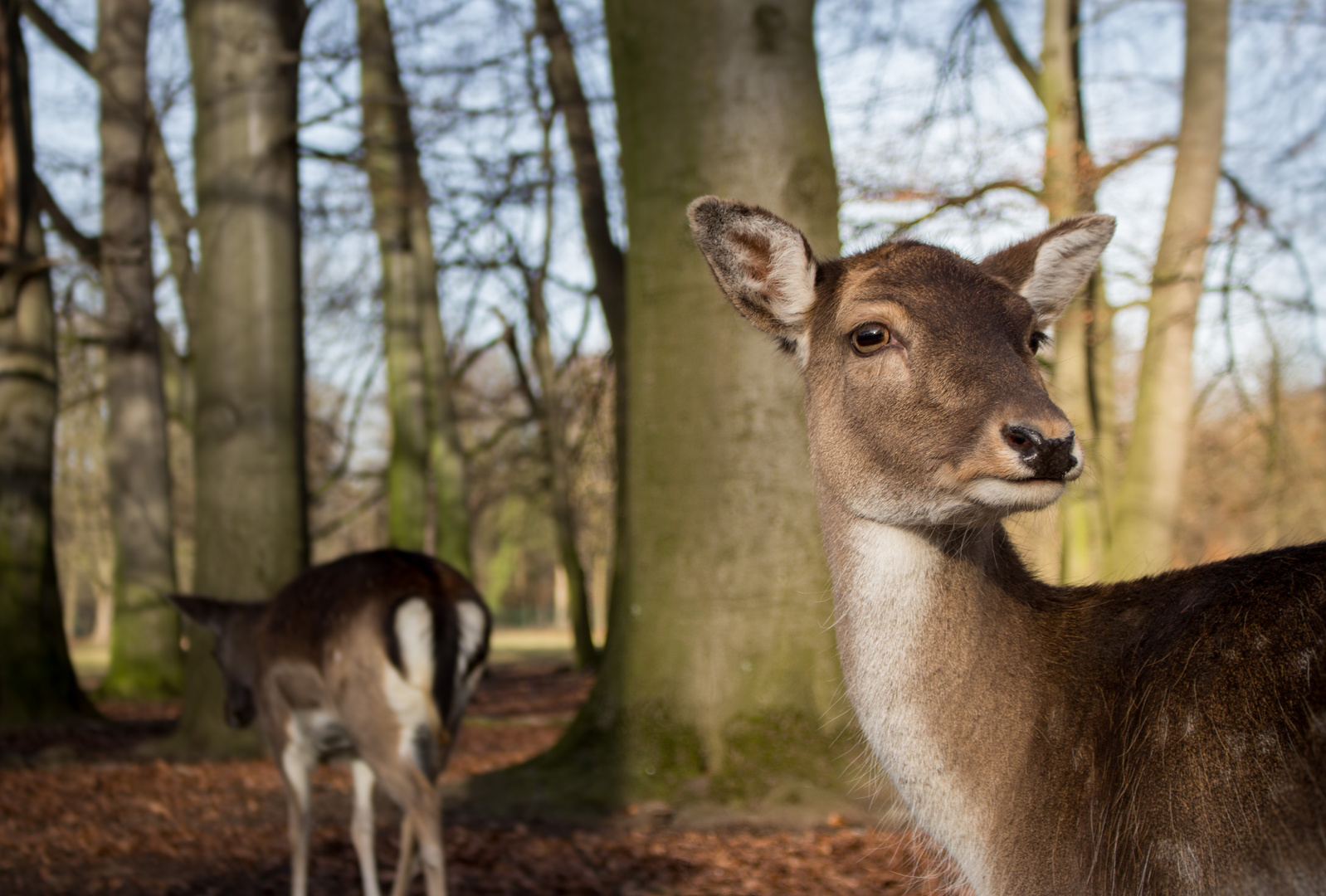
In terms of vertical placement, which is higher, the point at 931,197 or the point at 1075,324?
the point at 931,197

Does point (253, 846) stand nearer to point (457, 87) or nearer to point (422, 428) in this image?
point (457, 87)

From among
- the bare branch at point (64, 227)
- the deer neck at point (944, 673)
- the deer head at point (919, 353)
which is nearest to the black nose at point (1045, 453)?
the deer head at point (919, 353)

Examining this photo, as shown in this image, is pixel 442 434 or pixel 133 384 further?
pixel 442 434

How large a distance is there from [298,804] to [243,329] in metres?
4.13

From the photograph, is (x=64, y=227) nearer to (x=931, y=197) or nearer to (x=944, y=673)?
(x=931, y=197)

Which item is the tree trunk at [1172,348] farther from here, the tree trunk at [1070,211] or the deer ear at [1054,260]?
the deer ear at [1054,260]

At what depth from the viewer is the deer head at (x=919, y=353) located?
249 cm

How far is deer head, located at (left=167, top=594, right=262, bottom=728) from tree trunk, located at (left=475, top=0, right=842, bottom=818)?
6.42 feet

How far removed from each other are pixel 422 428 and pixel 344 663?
1295 cm

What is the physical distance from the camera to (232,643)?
22.8ft

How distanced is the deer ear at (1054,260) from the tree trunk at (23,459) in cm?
933

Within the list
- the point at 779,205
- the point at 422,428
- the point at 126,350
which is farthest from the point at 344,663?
the point at 422,428

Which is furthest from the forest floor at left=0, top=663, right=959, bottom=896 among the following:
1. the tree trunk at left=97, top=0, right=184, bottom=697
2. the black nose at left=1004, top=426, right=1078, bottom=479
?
the tree trunk at left=97, top=0, right=184, bottom=697

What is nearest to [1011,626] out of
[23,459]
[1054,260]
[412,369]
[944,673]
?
[944,673]
